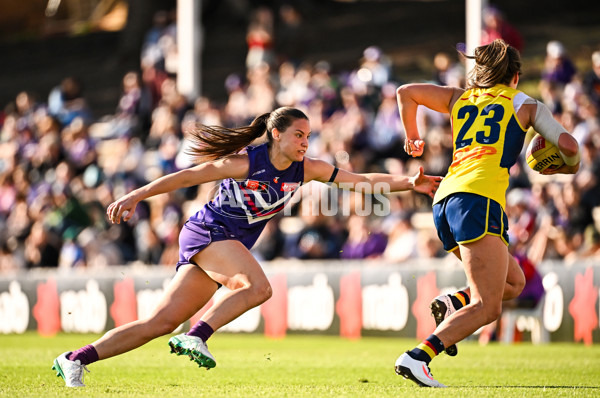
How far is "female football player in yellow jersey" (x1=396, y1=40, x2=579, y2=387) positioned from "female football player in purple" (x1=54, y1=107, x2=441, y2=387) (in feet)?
2.25

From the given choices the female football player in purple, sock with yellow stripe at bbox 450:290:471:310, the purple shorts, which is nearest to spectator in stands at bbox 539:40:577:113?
the female football player in purple

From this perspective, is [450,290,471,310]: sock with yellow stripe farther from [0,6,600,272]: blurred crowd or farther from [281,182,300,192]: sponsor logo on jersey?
[0,6,600,272]: blurred crowd

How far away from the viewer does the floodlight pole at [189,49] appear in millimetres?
22328

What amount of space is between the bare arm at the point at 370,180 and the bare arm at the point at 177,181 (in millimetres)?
602

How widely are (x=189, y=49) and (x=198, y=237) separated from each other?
1551 centimetres

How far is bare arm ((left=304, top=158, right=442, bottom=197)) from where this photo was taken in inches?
303

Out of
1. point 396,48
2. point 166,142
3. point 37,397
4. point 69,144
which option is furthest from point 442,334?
point 396,48

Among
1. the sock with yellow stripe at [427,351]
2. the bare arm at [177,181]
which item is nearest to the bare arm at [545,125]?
the sock with yellow stripe at [427,351]

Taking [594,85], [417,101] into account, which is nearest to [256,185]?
[417,101]

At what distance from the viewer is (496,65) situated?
23.2 ft

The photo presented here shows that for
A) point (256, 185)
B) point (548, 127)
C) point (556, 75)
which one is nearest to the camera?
point (548, 127)

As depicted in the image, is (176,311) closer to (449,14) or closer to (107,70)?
(449,14)

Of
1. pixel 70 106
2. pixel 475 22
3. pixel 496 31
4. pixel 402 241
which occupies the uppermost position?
pixel 475 22

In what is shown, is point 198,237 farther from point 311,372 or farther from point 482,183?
point 311,372
